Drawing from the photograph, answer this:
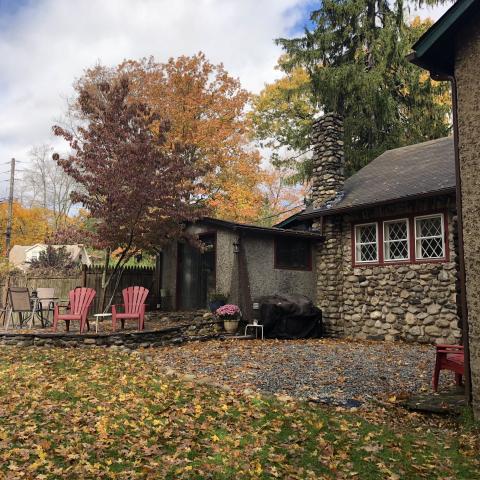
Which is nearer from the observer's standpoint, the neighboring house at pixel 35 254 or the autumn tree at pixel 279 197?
the neighboring house at pixel 35 254

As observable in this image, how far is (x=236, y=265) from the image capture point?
33.9 feet

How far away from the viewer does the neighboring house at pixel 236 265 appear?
1037cm

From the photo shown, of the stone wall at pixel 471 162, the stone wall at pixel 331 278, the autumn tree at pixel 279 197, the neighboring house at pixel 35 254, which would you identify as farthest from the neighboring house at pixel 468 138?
the autumn tree at pixel 279 197

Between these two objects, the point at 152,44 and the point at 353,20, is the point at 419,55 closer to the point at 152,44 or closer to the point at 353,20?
the point at 353,20

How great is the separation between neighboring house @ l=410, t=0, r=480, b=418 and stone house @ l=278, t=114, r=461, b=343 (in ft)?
14.8

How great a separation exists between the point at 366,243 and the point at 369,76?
8.98 meters

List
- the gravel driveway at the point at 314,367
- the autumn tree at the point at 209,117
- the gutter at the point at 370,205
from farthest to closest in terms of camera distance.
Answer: the autumn tree at the point at 209,117 → the gutter at the point at 370,205 → the gravel driveway at the point at 314,367

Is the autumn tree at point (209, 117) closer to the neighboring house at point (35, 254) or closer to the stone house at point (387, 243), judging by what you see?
the stone house at point (387, 243)

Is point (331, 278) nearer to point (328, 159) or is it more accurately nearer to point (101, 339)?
point (328, 159)

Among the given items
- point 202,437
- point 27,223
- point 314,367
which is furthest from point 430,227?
point 27,223

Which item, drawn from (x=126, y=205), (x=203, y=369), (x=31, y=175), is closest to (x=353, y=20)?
(x=126, y=205)

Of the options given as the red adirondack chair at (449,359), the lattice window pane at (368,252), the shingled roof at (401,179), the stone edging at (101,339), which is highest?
the shingled roof at (401,179)

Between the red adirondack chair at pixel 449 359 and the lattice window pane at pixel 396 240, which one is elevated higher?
the lattice window pane at pixel 396 240

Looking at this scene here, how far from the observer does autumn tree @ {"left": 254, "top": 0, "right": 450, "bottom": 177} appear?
56.3 feet
